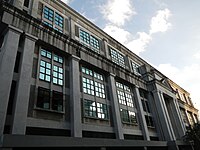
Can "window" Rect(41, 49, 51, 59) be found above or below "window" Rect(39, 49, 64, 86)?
above

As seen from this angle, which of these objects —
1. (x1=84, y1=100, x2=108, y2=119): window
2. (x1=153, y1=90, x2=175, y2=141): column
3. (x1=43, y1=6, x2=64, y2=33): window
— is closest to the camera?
(x1=84, y1=100, x2=108, y2=119): window

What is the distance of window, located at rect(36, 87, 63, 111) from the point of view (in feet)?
43.9

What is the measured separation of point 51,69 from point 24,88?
3849 mm

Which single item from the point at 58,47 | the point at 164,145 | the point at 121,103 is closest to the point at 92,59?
the point at 58,47

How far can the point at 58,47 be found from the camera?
1680 centimetres

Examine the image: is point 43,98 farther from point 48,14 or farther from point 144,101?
point 144,101

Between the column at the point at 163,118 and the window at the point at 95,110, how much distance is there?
12.4 meters

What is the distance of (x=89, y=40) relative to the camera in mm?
23281

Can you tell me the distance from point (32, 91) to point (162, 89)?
82.7 feet

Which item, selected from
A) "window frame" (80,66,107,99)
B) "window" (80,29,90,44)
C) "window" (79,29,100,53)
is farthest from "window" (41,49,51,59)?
"window" (80,29,90,44)

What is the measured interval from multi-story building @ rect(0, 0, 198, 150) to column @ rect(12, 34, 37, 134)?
0.20 feet

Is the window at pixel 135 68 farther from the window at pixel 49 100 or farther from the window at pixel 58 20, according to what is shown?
the window at pixel 49 100

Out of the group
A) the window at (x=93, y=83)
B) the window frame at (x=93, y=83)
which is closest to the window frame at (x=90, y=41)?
the window frame at (x=93, y=83)

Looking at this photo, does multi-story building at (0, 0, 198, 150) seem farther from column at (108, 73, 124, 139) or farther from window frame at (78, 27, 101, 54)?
window frame at (78, 27, 101, 54)
